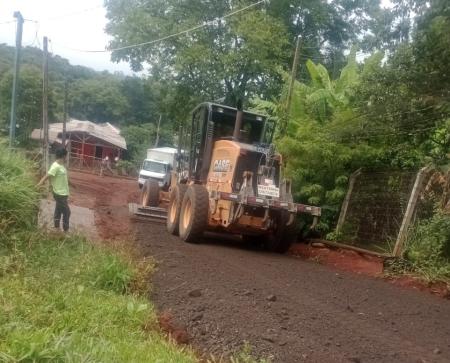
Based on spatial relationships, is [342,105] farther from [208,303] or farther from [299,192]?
[208,303]

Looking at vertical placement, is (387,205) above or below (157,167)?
above

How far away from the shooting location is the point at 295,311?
20.0 ft

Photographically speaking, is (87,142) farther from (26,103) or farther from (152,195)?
(152,195)

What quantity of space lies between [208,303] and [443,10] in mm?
6577

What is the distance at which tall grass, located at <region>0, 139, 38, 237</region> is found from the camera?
288 inches

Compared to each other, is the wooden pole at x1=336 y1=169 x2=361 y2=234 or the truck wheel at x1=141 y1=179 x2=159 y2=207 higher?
the wooden pole at x1=336 y1=169 x2=361 y2=234

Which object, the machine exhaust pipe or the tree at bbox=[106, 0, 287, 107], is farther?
the tree at bbox=[106, 0, 287, 107]

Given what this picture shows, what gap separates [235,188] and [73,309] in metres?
6.11

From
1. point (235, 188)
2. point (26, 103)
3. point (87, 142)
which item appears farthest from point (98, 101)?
point (235, 188)

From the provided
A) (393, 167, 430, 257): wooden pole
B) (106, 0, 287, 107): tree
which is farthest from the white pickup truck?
(393, 167, 430, 257): wooden pole

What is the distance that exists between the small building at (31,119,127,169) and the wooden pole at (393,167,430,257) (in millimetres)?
36995

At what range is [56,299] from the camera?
5.34m

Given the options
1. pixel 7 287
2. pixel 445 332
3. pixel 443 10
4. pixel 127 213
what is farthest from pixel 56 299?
pixel 127 213

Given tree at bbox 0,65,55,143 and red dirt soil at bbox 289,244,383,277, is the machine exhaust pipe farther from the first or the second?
tree at bbox 0,65,55,143
